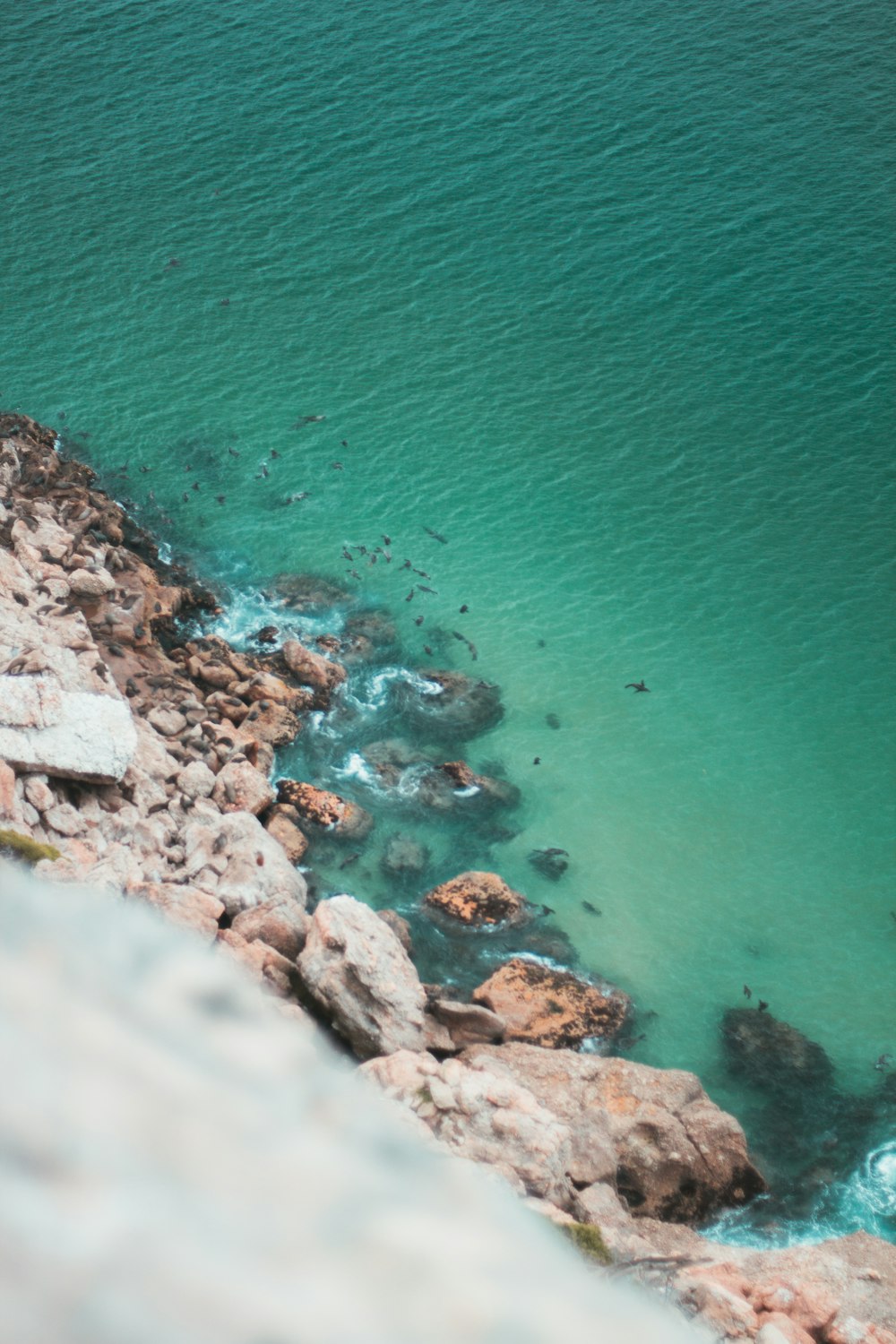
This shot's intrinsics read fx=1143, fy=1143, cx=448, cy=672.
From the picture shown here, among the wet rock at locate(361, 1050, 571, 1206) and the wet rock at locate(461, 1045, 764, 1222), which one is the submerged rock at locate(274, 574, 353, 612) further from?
the wet rock at locate(361, 1050, 571, 1206)

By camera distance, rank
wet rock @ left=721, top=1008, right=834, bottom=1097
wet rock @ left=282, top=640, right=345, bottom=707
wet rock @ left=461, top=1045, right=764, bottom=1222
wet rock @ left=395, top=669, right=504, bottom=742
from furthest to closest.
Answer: wet rock @ left=282, top=640, right=345, bottom=707, wet rock @ left=395, top=669, right=504, bottom=742, wet rock @ left=721, top=1008, right=834, bottom=1097, wet rock @ left=461, top=1045, right=764, bottom=1222

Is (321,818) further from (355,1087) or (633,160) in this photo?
(633,160)

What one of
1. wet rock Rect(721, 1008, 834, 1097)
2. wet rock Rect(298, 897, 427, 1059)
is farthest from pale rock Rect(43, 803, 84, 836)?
wet rock Rect(721, 1008, 834, 1097)

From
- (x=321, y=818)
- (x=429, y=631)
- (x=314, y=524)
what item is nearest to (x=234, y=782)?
(x=321, y=818)

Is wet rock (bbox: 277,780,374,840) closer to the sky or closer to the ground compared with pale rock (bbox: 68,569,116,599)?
closer to the ground

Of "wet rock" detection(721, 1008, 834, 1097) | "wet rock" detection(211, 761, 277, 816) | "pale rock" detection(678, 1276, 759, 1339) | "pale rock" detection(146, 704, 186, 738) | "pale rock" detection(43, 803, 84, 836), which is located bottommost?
"wet rock" detection(721, 1008, 834, 1097)

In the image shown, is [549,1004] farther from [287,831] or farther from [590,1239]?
[590,1239]

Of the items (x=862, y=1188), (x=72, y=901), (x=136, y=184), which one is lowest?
(x=862, y=1188)
